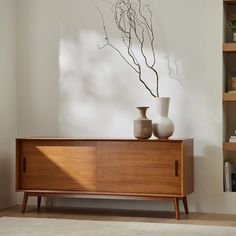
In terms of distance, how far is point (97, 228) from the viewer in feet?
16.7

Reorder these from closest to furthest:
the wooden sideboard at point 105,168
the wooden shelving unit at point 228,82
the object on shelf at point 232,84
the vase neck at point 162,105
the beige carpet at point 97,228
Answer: the beige carpet at point 97,228, the wooden sideboard at point 105,168, the vase neck at point 162,105, the object on shelf at point 232,84, the wooden shelving unit at point 228,82

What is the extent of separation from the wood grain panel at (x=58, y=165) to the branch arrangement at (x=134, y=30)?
33.7 inches

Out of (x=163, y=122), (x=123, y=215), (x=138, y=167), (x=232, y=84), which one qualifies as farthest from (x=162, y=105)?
(x=123, y=215)

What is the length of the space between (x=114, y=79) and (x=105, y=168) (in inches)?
35.7

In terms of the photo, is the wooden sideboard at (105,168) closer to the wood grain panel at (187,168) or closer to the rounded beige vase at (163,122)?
the wood grain panel at (187,168)

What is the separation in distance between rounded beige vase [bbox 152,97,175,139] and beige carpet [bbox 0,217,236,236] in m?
0.82

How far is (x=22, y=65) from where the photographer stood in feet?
21.8

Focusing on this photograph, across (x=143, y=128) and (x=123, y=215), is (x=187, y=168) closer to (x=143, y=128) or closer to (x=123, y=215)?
(x=143, y=128)

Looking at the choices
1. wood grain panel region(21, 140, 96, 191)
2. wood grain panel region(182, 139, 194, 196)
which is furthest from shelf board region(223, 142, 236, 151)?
wood grain panel region(21, 140, 96, 191)

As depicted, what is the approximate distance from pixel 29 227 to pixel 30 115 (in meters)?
1.68

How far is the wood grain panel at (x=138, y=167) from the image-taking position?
5.70m

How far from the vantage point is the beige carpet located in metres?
4.90

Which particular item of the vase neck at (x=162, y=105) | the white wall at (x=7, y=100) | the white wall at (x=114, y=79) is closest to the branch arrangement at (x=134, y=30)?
the white wall at (x=114, y=79)

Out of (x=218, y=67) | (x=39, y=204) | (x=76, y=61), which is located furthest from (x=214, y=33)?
(x=39, y=204)
